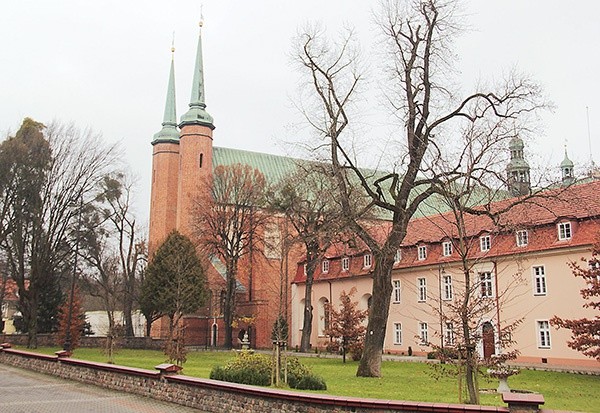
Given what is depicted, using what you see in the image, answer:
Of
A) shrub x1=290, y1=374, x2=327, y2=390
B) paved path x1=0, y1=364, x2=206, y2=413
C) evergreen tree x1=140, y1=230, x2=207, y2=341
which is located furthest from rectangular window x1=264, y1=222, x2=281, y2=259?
shrub x1=290, y1=374, x2=327, y2=390

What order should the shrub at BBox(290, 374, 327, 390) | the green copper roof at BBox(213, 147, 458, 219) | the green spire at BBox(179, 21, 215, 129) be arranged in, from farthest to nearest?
1. the green copper roof at BBox(213, 147, 458, 219)
2. the green spire at BBox(179, 21, 215, 129)
3. the shrub at BBox(290, 374, 327, 390)

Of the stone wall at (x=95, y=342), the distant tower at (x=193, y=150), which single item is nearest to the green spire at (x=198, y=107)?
the distant tower at (x=193, y=150)

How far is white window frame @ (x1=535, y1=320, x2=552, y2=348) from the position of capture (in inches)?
1133

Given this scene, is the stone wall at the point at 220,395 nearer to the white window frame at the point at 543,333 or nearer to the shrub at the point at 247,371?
the shrub at the point at 247,371

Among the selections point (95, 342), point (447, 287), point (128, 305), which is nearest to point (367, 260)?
point (447, 287)

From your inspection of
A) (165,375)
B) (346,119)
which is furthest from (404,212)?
(165,375)

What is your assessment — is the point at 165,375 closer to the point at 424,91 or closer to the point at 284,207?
the point at 424,91

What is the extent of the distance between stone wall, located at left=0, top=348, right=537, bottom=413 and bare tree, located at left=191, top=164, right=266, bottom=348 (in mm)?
21798

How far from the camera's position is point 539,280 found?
96.9 ft

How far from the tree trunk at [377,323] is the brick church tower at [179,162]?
28.8 meters

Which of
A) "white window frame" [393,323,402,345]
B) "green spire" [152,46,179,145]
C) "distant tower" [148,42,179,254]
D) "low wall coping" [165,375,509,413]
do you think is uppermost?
"green spire" [152,46,179,145]

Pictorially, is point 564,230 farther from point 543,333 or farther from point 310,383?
point 310,383

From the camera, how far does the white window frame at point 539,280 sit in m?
29.2

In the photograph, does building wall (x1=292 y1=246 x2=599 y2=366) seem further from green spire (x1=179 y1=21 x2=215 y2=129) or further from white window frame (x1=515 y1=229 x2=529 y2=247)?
green spire (x1=179 y1=21 x2=215 y2=129)
